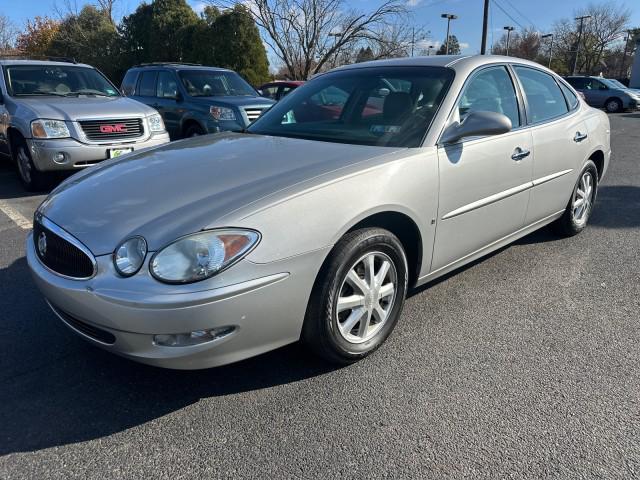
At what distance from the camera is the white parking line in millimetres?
5184

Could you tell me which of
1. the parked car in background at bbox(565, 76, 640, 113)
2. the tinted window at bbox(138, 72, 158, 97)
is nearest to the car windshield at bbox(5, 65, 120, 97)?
the tinted window at bbox(138, 72, 158, 97)

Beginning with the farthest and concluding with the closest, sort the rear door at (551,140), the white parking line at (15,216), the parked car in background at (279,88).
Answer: the parked car in background at (279,88) < the white parking line at (15,216) < the rear door at (551,140)

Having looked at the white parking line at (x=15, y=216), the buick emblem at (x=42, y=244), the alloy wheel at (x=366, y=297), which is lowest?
the white parking line at (x=15, y=216)

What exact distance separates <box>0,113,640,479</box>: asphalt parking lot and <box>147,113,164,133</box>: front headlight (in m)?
4.01

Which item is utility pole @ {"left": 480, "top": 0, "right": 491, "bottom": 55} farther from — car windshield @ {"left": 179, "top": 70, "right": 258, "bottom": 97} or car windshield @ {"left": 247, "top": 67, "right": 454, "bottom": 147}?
car windshield @ {"left": 247, "top": 67, "right": 454, "bottom": 147}

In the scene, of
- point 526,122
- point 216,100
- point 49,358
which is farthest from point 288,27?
point 49,358

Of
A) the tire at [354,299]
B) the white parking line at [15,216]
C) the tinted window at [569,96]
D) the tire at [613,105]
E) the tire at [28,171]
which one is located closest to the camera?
the tire at [354,299]

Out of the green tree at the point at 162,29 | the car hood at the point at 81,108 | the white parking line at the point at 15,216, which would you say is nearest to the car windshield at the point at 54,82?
the car hood at the point at 81,108

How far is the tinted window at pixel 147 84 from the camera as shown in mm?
9609

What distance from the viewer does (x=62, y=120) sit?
635 cm

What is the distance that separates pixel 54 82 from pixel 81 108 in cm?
128

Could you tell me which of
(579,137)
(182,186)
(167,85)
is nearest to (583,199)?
(579,137)

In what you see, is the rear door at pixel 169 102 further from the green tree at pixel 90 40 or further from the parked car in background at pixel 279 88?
the green tree at pixel 90 40

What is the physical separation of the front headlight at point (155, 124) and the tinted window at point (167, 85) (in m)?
1.97
